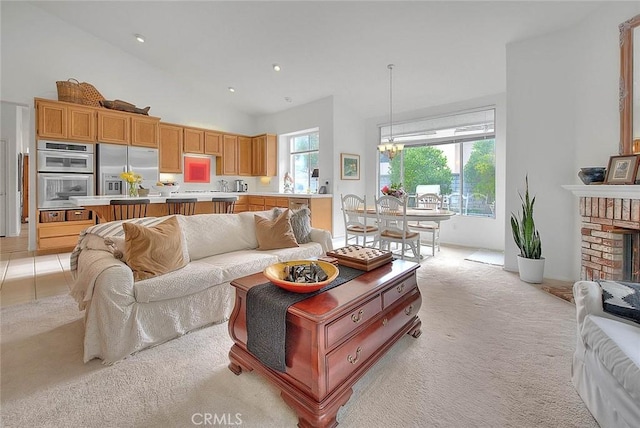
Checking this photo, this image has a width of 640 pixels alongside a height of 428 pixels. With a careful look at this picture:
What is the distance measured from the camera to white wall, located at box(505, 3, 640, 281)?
2.98 meters

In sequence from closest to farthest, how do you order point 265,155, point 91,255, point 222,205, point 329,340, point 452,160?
1. point 329,340
2. point 91,255
3. point 222,205
4. point 452,160
5. point 265,155

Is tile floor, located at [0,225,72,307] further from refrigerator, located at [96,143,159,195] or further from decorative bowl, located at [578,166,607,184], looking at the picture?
decorative bowl, located at [578,166,607,184]

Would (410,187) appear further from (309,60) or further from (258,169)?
(258,169)

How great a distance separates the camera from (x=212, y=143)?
262 inches

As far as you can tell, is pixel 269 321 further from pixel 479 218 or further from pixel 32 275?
pixel 479 218

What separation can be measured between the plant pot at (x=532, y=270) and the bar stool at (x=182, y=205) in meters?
4.25

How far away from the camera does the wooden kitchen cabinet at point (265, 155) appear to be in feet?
23.0

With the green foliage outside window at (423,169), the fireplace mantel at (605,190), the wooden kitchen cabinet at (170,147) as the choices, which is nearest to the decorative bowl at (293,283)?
the fireplace mantel at (605,190)

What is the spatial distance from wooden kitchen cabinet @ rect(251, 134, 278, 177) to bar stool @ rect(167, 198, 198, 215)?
308 cm

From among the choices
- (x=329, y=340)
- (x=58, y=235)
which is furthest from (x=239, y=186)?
(x=329, y=340)

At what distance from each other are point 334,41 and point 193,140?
3.73m

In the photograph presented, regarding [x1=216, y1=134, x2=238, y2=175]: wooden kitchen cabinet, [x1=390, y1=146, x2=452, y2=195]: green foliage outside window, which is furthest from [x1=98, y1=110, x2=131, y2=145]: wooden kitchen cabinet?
[x1=390, y1=146, x2=452, y2=195]: green foliage outside window

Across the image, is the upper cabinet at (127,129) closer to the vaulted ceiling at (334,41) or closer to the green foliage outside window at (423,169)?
the vaulted ceiling at (334,41)

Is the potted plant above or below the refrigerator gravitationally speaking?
below
